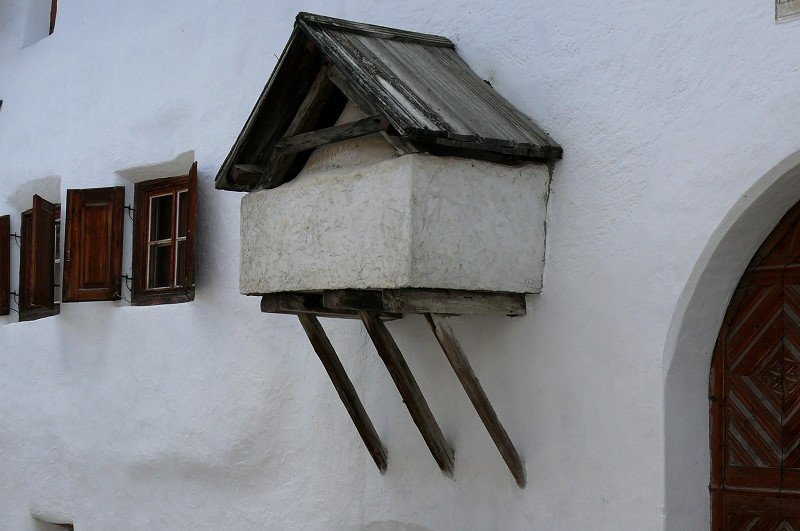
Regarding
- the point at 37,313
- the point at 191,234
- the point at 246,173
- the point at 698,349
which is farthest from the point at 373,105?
the point at 37,313

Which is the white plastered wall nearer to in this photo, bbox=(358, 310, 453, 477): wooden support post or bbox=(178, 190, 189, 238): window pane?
bbox=(358, 310, 453, 477): wooden support post

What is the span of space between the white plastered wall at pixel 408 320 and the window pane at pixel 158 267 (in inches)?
9.3

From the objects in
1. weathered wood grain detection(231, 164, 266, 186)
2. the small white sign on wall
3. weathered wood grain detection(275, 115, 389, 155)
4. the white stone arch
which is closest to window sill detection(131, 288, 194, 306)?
weathered wood grain detection(231, 164, 266, 186)

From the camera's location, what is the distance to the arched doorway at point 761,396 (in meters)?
4.07

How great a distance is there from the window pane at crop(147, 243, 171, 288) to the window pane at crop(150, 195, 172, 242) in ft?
0.22

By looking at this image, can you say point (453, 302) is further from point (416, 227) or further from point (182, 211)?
point (182, 211)

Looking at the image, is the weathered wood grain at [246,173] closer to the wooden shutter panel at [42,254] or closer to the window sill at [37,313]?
the wooden shutter panel at [42,254]

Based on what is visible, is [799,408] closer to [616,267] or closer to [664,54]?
[616,267]

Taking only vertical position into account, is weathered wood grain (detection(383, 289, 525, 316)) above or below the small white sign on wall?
below

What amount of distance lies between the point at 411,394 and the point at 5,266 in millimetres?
4431

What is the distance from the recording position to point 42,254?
304 inches

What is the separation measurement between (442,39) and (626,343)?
1.70m

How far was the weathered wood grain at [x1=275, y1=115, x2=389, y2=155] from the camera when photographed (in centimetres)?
450

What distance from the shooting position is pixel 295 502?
592 cm
